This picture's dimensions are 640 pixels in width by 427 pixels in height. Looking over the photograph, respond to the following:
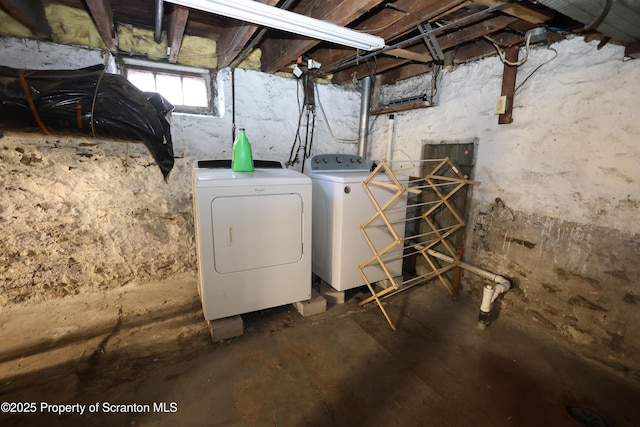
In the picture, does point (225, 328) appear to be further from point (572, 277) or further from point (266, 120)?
point (572, 277)

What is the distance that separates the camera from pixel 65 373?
5.32 ft

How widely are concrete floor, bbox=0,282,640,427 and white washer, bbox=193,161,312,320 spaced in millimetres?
298

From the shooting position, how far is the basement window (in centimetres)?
249

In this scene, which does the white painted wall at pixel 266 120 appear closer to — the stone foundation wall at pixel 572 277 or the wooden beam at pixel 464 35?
the wooden beam at pixel 464 35

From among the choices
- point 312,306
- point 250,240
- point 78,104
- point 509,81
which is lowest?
point 312,306

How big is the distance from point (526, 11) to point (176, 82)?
107 inches

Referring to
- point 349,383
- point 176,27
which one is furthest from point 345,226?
point 176,27

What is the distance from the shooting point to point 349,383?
1589 mm

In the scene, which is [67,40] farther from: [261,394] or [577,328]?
[577,328]

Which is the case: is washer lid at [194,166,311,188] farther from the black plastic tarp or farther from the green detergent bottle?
the black plastic tarp

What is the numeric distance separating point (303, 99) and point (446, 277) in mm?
2354

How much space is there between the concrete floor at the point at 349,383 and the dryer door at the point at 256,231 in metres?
0.54

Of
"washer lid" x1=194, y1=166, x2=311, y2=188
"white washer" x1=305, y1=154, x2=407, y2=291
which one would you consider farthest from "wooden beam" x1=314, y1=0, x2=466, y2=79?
"washer lid" x1=194, y1=166, x2=311, y2=188

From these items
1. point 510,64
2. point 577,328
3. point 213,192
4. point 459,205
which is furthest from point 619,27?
point 213,192
